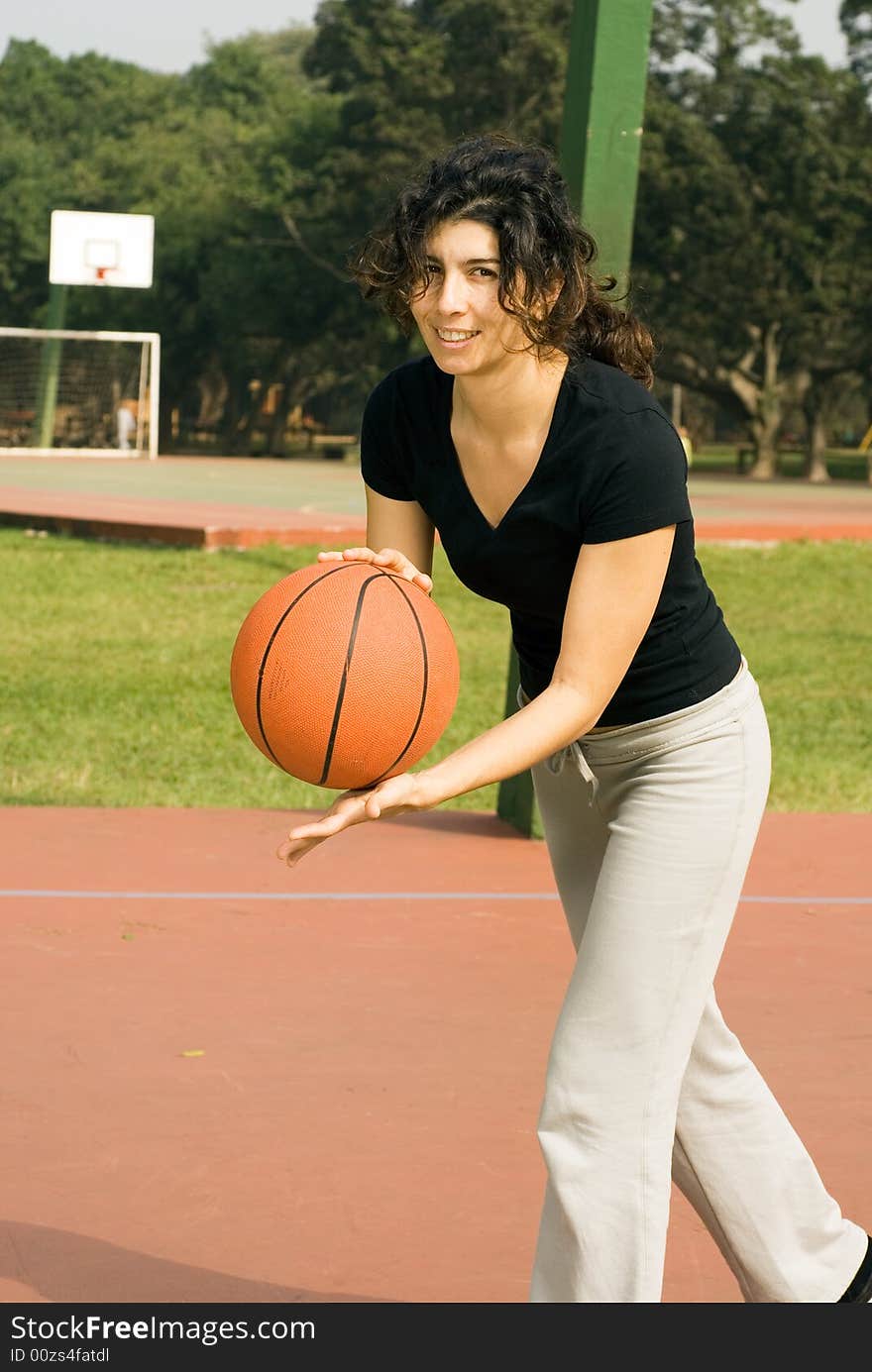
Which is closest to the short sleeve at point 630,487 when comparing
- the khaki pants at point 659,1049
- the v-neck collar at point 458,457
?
the v-neck collar at point 458,457

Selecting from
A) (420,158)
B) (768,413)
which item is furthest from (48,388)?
(768,413)

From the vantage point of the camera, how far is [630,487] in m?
2.95

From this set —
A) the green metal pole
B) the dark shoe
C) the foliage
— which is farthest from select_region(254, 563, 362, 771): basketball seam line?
the green metal pole

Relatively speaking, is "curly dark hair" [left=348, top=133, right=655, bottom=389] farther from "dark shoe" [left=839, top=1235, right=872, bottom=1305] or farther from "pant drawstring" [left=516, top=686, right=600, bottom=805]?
"dark shoe" [left=839, top=1235, right=872, bottom=1305]

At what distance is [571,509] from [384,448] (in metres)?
0.49

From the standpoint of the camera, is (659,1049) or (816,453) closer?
(659,1049)

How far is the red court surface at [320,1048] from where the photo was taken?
3787mm

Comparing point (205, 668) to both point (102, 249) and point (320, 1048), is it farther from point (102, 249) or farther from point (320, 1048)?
point (102, 249)

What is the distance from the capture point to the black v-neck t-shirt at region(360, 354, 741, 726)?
9.75 feet

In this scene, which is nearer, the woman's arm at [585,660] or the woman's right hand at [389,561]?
the woman's arm at [585,660]

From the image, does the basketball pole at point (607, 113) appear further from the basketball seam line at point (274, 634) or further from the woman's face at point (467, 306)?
the woman's face at point (467, 306)

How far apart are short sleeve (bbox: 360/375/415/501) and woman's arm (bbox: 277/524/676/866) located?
1.72 ft

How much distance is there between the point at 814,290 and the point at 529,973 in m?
40.2

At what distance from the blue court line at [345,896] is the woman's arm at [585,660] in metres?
3.73
